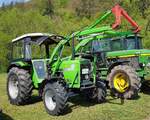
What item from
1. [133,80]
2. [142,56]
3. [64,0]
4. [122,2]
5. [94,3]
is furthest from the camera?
[64,0]

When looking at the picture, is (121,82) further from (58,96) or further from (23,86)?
(23,86)

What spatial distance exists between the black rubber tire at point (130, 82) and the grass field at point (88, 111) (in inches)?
11.1

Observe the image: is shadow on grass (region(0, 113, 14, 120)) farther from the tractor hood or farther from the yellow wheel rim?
the tractor hood

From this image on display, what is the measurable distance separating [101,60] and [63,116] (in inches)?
Answer: 179

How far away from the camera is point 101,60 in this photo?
48.9ft

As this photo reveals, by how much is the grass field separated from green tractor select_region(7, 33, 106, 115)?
323 mm

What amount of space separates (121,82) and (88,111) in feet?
8.76

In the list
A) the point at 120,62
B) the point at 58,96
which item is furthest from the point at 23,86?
the point at 120,62

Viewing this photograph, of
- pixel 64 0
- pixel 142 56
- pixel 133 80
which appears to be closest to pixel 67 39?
pixel 133 80

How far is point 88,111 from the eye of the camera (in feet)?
37.5

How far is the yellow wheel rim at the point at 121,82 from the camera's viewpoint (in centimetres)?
1328

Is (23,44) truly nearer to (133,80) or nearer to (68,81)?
(68,81)

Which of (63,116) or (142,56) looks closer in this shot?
(63,116)

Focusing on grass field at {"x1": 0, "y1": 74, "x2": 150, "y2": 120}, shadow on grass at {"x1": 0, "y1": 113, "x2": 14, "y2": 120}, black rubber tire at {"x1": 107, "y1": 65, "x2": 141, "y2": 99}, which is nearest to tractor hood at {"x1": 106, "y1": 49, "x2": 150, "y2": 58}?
black rubber tire at {"x1": 107, "y1": 65, "x2": 141, "y2": 99}
